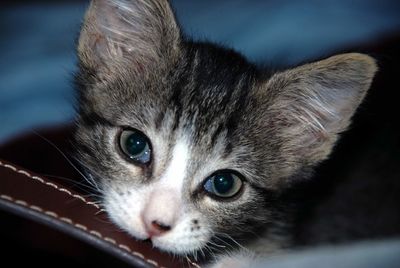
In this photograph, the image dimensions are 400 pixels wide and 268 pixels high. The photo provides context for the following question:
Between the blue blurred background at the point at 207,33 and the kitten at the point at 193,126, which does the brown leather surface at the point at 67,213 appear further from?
the blue blurred background at the point at 207,33

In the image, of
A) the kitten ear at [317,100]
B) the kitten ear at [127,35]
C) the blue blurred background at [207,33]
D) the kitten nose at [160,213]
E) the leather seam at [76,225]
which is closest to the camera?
the leather seam at [76,225]

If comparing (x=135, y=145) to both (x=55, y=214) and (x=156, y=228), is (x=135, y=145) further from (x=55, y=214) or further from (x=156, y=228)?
(x=55, y=214)

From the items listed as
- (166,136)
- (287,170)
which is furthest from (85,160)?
(287,170)

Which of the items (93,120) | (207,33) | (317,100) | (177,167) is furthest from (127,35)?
(207,33)

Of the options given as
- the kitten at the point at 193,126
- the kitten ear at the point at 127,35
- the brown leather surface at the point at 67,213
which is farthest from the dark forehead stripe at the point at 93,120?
the brown leather surface at the point at 67,213

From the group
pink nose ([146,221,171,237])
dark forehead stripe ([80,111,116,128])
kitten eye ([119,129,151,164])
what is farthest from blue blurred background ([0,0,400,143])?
pink nose ([146,221,171,237])

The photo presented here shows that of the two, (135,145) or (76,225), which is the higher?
(135,145)

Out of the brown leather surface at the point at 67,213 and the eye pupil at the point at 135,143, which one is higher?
the eye pupil at the point at 135,143
